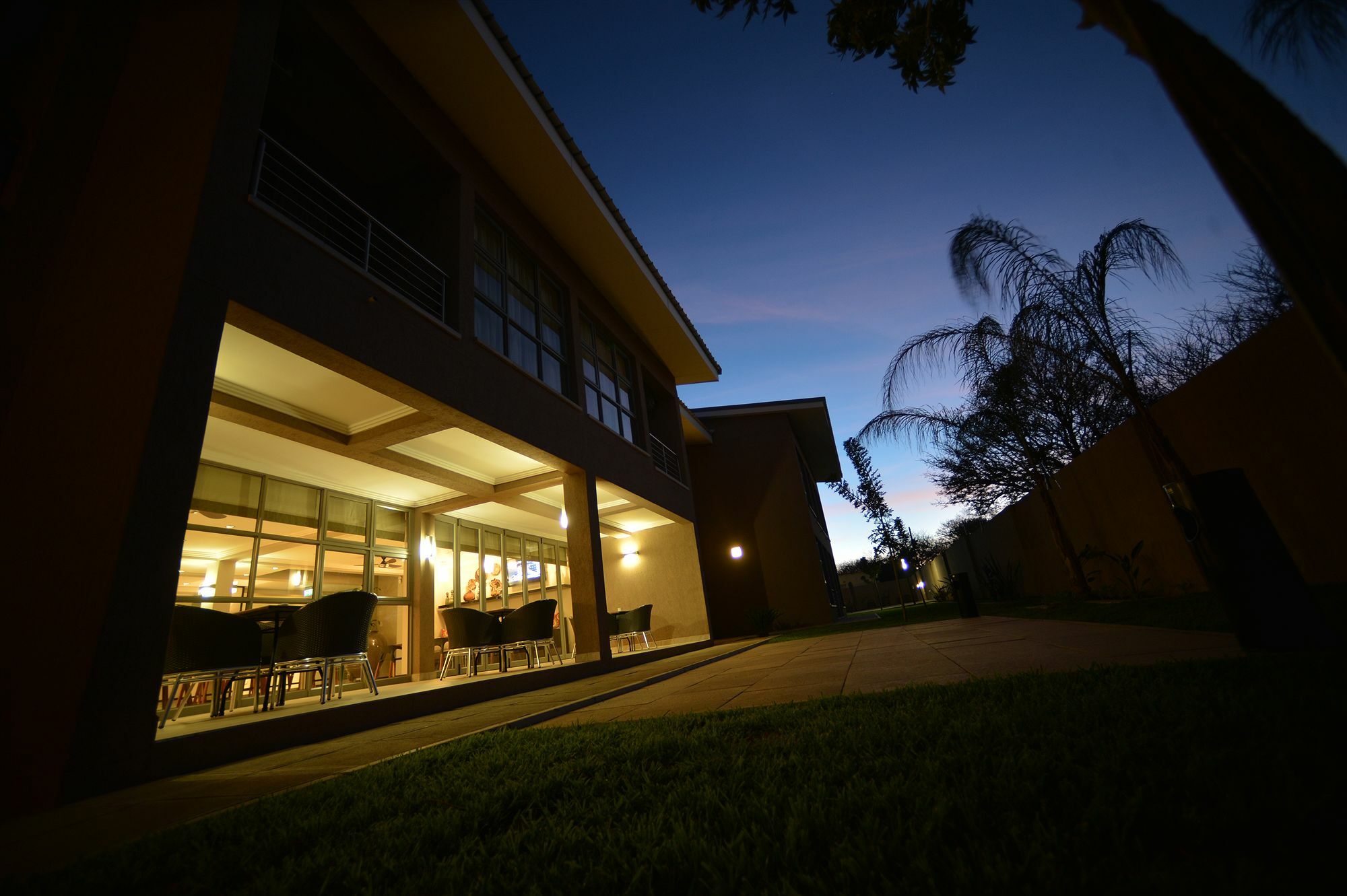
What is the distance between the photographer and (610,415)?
32.5ft

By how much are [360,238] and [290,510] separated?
144 inches

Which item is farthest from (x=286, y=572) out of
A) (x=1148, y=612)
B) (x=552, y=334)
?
(x=1148, y=612)

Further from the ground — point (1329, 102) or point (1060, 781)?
point (1329, 102)

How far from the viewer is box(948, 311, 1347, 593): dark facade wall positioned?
3764mm

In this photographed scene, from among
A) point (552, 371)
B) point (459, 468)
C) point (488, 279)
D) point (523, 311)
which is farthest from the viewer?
point (552, 371)

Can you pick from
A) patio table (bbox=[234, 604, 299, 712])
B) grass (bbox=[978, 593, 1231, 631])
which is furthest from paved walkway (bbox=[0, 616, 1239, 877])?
patio table (bbox=[234, 604, 299, 712])

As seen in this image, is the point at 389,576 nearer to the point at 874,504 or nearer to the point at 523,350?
the point at 523,350

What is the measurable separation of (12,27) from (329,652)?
251 inches

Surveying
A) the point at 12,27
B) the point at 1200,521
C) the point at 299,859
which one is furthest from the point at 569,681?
the point at 12,27

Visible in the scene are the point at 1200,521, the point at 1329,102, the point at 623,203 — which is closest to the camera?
the point at 1329,102

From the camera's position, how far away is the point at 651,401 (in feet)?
41.7

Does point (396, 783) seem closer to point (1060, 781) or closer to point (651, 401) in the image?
point (1060, 781)

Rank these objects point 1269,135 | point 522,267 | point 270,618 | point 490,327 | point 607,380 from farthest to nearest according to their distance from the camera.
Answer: point 607,380 < point 522,267 < point 490,327 < point 270,618 < point 1269,135

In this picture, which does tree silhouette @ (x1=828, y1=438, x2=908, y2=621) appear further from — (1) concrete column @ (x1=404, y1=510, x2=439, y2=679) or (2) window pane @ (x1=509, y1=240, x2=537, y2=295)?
(1) concrete column @ (x1=404, y1=510, x2=439, y2=679)
